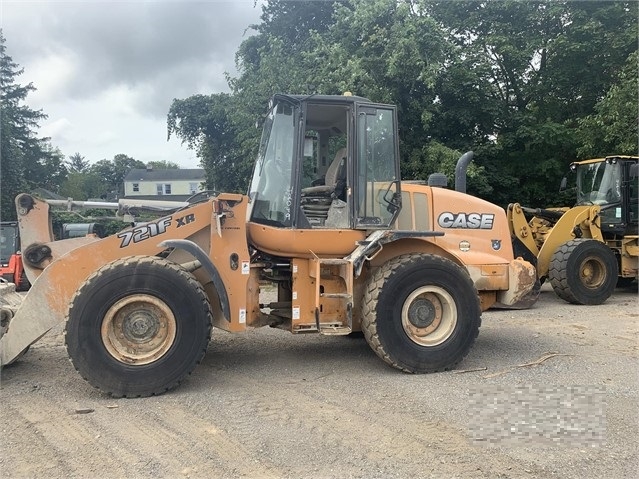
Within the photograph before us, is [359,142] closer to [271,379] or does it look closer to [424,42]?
[271,379]

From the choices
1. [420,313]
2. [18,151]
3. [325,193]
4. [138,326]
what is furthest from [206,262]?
[18,151]

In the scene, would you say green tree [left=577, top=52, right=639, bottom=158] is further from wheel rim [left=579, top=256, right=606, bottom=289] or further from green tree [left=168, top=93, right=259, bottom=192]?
green tree [left=168, top=93, right=259, bottom=192]

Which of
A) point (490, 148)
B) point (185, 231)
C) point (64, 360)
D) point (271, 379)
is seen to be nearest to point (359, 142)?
point (185, 231)

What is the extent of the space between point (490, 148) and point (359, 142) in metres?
11.8

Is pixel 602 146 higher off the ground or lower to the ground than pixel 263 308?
higher

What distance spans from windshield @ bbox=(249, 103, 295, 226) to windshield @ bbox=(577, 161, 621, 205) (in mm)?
8424

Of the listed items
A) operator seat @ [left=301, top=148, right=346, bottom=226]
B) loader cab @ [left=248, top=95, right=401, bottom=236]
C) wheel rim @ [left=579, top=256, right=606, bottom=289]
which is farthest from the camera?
wheel rim @ [left=579, top=256, right=606, bottom=289]

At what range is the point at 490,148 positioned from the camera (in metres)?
16.3

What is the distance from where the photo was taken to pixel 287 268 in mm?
5750

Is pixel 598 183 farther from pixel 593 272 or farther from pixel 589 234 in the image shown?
pixel 593 272

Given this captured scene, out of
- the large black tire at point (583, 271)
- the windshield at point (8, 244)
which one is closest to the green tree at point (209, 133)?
the windshield at point (8, 244)

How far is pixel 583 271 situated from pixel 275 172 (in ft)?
23.1

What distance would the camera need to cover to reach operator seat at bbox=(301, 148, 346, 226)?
5664 millimetres

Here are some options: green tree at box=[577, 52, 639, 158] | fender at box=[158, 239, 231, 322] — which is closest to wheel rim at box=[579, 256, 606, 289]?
green tree at box=[577, 52, 639, 158]
